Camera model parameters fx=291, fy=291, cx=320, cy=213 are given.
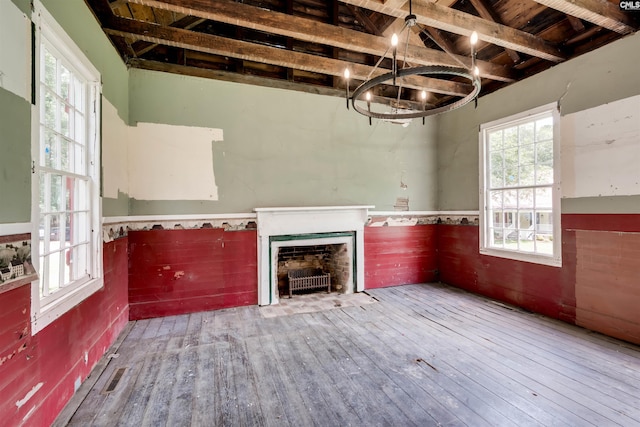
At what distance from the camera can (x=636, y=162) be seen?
110 inches

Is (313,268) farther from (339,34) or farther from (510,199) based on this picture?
(339,34)

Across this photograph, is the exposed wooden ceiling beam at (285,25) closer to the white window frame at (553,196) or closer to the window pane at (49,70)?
the window pane at (49,70)

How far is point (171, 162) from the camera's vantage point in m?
3.67

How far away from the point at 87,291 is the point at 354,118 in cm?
393

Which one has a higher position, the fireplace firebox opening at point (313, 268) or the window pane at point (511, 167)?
the window pane at point (511, 167)

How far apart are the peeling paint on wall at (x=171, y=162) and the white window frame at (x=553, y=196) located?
3.81 m

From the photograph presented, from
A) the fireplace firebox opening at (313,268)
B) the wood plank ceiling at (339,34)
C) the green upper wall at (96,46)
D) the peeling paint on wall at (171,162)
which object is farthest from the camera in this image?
the fireplace firebox opening at (313,268)

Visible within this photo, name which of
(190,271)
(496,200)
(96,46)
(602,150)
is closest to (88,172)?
(96,46)

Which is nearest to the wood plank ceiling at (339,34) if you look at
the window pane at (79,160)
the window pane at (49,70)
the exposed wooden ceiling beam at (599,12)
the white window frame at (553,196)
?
the exposed wooden ceiling beam at (599,12)

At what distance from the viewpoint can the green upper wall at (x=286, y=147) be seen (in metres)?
3.69

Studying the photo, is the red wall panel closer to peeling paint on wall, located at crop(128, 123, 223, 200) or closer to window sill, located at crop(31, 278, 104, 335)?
peeling paint on wall, located at crop(128, 123, 223, 200)

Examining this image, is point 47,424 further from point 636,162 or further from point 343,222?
point 636,162

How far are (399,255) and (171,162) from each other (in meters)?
3.72

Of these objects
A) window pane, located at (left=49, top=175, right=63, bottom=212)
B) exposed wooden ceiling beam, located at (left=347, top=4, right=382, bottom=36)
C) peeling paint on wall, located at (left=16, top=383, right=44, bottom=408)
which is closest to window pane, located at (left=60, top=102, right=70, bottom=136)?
window pane, located at (left=49, top=175, right=63, bottom=212)
